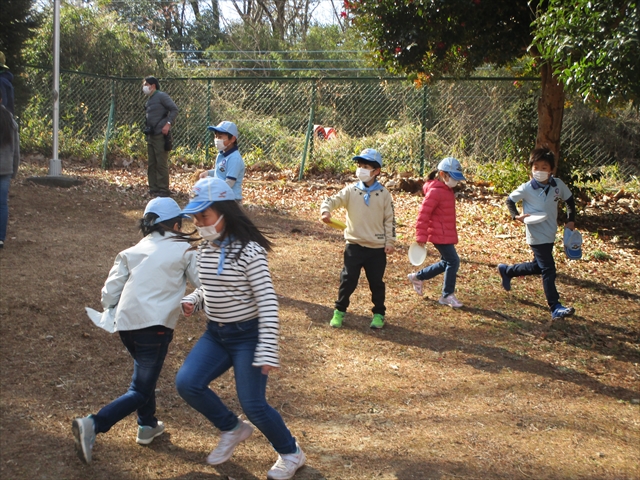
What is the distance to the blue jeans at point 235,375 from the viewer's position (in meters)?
3.43

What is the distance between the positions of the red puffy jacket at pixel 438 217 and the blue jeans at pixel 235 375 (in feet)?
11.4

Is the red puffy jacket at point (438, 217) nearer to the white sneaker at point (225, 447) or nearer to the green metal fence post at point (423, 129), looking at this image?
the white sneaker at point (225, 447)

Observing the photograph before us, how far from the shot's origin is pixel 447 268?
6820mm

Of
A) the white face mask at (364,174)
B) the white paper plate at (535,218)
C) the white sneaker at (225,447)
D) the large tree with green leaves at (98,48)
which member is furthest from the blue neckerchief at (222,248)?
the large tree with green leaves at (98,48)

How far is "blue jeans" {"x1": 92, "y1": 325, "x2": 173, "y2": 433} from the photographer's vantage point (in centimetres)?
369

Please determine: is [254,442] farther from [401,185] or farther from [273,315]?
[401,185]

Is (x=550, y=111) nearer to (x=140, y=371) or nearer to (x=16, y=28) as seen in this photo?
(x=140, y=371)

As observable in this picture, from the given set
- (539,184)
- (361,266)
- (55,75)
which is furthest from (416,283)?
(55,75)

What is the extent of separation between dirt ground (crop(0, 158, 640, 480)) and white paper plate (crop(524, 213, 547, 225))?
3.24 feet

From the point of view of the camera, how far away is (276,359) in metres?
3.36

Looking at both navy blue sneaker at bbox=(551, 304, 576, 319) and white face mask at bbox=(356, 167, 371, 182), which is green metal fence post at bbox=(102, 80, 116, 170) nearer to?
white face mask at bbox=(356, 167, 371, 182)

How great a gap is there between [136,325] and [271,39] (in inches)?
1138

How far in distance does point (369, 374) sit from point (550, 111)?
18.8 feet

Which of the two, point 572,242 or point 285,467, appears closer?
point 285,467
